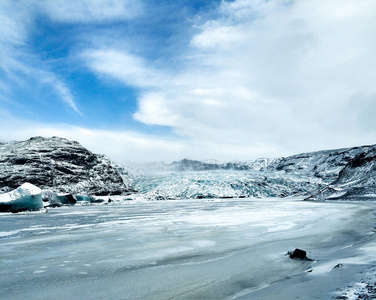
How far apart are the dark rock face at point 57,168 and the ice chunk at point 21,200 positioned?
52.5 meters

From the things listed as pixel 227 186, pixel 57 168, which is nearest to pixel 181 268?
pixel 227 186

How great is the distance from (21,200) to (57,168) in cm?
6303

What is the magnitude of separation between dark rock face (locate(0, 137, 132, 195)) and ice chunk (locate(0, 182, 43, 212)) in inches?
2067

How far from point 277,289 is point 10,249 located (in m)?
5.87

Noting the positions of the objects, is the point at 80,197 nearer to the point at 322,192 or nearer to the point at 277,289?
the point at 322,192

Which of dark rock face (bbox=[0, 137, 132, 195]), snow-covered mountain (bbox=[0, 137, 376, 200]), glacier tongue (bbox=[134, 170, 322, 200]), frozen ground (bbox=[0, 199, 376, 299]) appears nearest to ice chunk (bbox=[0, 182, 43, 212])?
frozen ground (bbox=[0, 199, 376, 299])

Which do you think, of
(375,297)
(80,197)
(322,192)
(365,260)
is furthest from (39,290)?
(80,197)

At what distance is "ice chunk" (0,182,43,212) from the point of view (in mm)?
21297

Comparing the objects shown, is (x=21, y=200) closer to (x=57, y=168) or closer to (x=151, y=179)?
(x=151, y=179)

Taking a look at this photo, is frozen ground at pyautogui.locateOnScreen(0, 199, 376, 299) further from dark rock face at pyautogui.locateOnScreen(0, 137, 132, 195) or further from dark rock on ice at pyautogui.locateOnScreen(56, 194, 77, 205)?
dark rock face at pyautogui.locateOnScreen(0, 137, 132, 195)

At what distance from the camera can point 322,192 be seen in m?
39.7

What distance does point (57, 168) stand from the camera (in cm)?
7994

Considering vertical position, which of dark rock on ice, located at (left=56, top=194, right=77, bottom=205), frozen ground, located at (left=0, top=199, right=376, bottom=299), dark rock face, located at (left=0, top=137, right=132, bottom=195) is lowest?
frozen ground, located at (left=0, top=199, right=376, bottom=299)

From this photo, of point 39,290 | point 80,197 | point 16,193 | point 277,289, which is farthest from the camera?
point 80,197
